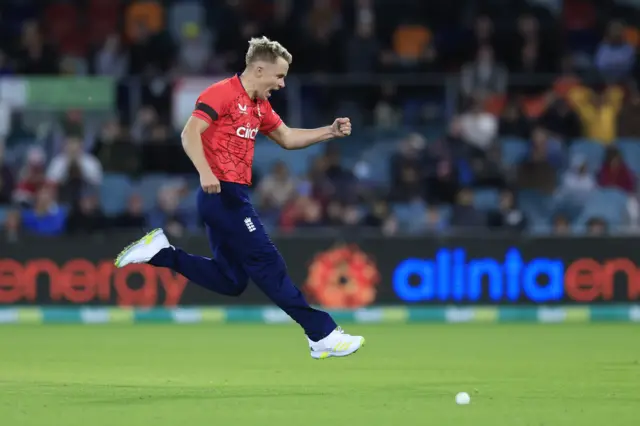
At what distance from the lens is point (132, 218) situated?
1739cm

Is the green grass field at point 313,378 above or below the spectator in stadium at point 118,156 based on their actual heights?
below

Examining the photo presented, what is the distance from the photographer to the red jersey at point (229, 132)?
9328 millimetres

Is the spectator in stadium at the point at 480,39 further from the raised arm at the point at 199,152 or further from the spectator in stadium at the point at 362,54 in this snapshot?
the raised arm at the point at 199,152

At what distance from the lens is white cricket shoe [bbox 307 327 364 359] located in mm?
9477

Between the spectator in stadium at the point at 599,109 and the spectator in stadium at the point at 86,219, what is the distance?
21.3ft

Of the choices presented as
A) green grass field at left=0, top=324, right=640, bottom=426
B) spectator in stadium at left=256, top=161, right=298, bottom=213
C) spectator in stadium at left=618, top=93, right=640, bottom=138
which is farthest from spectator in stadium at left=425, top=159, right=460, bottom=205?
green grass field at left=0, top=324, right=640, bottom=426

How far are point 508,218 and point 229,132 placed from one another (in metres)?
8.54

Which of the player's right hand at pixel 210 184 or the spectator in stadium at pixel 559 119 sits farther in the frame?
the spectator in stadium at pixel 559 119

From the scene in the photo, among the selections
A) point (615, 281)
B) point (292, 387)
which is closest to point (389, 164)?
point (615, 281)

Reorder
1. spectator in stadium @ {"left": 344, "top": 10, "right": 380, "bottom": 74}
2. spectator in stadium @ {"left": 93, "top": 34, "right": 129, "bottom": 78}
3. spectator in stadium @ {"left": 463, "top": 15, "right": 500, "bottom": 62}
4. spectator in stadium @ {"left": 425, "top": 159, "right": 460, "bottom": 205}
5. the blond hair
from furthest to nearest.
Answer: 1. spectator in stadium @ {"left": 93, "top": 34, "right": 129, "bottom": 78}
2. spectator in stadium @ {"left": 463, "top": 15, "right": 500, "bottom": 62}
3. spectator in stadium @ {"left": 344, "top": 10, "right": 380, "bottom": 74}
4. spectator in stadium @ {"left": 425, "top": 159, "right": 460, "bottom": 205}
5. the blond hair

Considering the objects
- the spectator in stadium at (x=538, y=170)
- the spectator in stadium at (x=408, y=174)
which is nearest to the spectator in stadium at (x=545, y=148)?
the spectator in stadium at (x=538, y=170)

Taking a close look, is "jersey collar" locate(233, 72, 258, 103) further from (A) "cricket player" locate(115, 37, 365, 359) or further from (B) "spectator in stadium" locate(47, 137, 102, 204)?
(B) "spectator in stadium" locate(47, 137, 102, 204)

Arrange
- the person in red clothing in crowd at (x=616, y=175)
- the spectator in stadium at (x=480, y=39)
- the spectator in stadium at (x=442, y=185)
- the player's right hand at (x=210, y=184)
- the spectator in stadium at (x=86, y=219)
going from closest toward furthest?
the player's right hand at (x=210, y=184)
the spectator in stadium at (x=86, y=219)
the spectator in stadium at (x=442, y=185)
the person in red clothing in crowd at (x=616, y=175)
the spectator in stadium at (x=480, y=39)

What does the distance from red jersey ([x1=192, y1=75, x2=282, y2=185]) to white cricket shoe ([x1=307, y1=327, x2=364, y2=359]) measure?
1.21m
